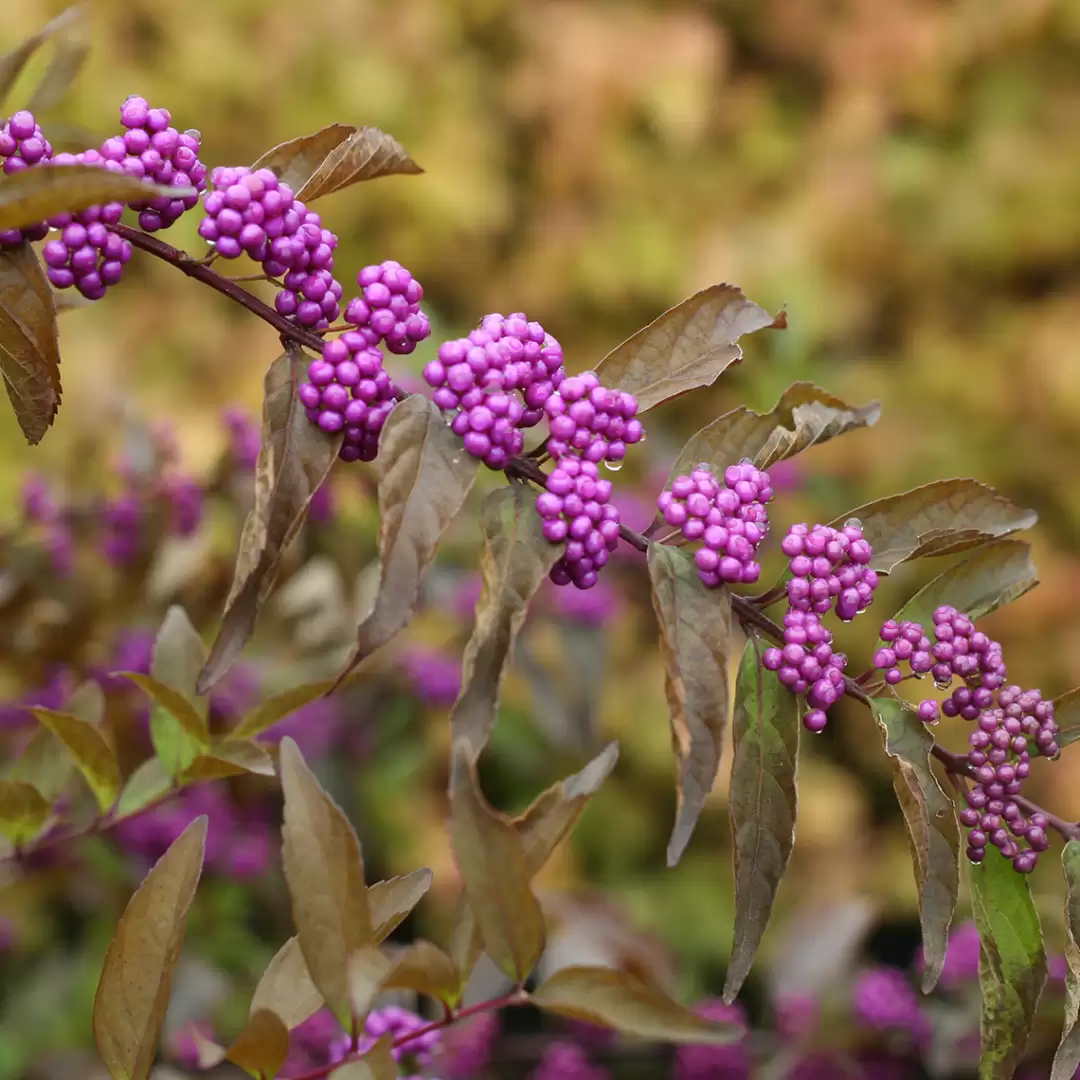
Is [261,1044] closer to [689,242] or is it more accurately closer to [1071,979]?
[1071,979]

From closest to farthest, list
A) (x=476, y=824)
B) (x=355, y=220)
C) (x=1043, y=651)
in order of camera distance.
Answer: (x=476, y=824), (x=1043, y=651), (x=355, y=220)

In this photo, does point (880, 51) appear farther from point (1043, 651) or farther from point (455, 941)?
point (455, 941)

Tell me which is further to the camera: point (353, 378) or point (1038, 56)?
point (1038, 56)

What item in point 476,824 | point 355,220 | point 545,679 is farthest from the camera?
point 355,220

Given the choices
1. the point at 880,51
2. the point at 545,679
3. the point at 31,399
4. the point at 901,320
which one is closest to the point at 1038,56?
the point at 880,51

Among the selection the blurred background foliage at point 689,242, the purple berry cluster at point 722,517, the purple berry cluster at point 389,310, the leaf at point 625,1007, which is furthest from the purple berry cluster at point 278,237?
the blurred background foliage at point 689,242

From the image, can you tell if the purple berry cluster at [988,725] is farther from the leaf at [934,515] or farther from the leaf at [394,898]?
the leaf at [394,898]

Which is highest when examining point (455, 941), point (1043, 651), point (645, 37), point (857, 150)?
point (645, 37)
